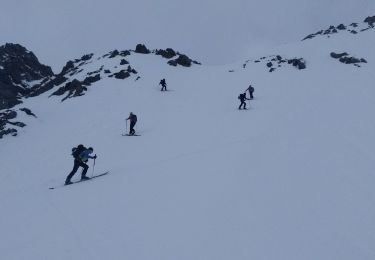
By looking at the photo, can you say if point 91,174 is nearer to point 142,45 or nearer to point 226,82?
point 226,82

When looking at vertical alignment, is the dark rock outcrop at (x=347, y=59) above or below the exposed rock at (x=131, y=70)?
above

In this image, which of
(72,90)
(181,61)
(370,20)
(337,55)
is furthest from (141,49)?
(370,20)

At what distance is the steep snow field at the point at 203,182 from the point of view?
32.6ft

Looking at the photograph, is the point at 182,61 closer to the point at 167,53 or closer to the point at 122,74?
the point at 167,53

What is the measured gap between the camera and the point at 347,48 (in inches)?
2311

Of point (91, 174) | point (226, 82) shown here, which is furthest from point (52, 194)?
point (226, 82)

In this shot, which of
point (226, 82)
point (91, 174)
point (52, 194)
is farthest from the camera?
point (226, 82)

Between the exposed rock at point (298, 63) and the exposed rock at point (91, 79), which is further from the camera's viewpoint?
the exposed rock at point (298, 63)

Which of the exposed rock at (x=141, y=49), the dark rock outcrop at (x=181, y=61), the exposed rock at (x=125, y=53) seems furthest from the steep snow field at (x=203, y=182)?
the exposed rock at (x=141, y=49)

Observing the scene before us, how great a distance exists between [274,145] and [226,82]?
28509 mm

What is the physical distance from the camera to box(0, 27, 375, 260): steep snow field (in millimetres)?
9945

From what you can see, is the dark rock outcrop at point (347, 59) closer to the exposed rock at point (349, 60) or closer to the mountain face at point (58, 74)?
the exposed rock at point (349, 60)

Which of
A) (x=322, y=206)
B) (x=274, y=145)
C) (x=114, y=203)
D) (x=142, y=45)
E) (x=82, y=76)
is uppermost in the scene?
(x=142, y=45)

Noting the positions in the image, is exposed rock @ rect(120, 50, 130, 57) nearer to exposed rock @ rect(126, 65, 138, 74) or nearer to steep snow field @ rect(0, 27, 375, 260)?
exposed rock @ rect(126, 65, 138, 74)
